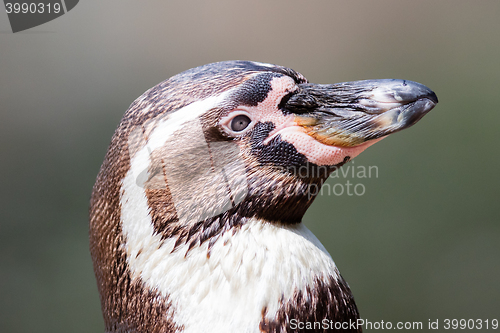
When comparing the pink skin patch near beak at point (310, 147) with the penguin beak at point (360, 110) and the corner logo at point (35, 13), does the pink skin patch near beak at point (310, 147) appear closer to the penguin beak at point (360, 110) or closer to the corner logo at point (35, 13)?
the penguin beak at point (360, 110)

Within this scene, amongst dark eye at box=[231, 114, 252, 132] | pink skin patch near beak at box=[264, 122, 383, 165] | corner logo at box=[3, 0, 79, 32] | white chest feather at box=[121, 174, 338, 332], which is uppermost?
corner logo at box=[3, 0, 79, 32]

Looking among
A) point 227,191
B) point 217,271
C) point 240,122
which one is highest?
point 240,122

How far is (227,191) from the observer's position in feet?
2.87

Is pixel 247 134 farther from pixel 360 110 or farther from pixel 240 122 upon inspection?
pixel 360 110

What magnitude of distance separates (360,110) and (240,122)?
0.84 ft

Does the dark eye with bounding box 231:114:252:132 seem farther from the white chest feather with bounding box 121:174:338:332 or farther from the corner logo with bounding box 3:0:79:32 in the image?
the corner logo with bounding box 3:0:79:32

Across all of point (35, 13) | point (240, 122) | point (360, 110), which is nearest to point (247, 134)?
point (240, 122)

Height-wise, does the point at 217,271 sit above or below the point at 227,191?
below

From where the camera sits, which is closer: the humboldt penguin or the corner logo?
the humboldt penguin

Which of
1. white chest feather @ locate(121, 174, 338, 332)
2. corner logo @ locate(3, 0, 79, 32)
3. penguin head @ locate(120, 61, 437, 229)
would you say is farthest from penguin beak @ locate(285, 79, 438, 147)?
corner logo @ locate(3, 0, 79, 32)

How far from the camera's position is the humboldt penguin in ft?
2.82

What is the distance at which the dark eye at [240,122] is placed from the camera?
0.89 m

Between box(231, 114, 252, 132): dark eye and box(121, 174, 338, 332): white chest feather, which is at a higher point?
box(231, 114, 252, 132): dark eye

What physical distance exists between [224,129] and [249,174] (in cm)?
11
